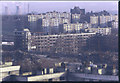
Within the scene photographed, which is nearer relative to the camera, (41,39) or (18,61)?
(18,61)

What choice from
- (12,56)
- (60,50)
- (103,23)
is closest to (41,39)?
(60,50)

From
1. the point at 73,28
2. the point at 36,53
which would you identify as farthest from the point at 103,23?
the point at 36,53

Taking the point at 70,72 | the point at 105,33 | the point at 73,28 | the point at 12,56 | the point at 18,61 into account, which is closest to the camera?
the point at 70,72

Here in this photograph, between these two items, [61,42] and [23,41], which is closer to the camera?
[23,41]

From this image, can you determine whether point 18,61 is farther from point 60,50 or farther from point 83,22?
point 83,22

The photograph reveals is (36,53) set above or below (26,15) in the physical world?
below

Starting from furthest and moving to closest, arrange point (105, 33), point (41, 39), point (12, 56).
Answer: point (105, 33)
point (41, 39)
point (12, 56)

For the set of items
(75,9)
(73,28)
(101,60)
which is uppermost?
(75,9)

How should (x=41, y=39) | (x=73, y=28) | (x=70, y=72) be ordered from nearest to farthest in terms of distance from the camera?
(x=70, y=72) → (x=41, y=39) → (x=73, y=28)

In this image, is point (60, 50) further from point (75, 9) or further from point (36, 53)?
point (75, 9)
